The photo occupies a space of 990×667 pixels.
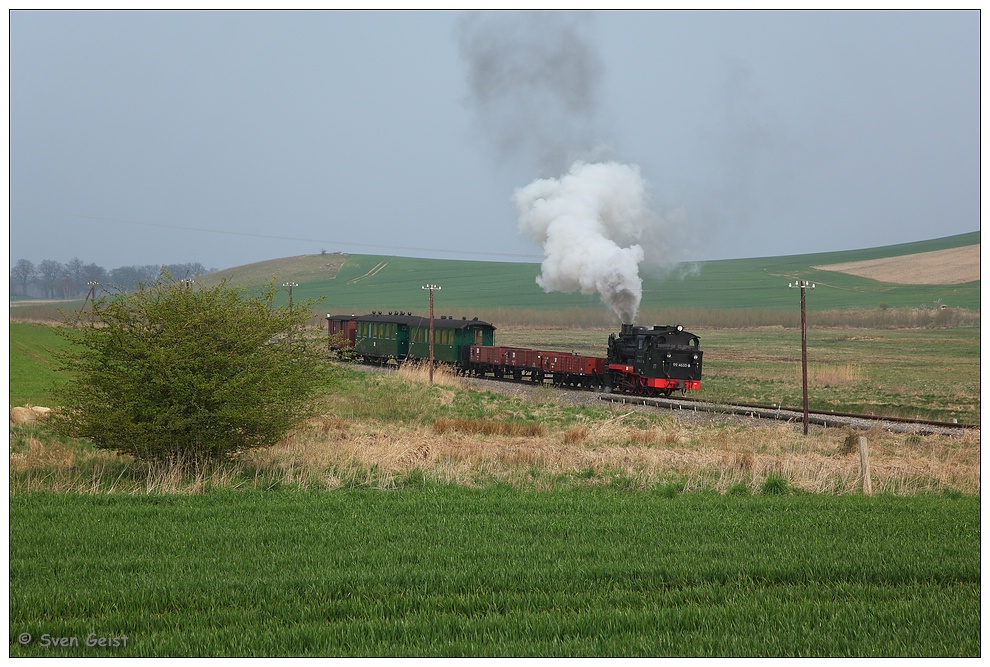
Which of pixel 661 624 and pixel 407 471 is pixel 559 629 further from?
pixel 407 471

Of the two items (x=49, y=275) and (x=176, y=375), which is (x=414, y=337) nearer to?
(x=176, y=375)

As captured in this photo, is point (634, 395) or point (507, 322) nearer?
point (634, 395)

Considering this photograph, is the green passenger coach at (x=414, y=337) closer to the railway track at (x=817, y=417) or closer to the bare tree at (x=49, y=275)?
the railway track at (x=817, y=417)

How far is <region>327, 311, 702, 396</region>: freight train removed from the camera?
29422 millimetres

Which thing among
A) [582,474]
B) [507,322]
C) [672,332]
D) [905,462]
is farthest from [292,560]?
[507,322]

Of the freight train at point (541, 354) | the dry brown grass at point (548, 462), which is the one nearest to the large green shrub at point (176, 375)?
the dry brown grass at point (548, 462)

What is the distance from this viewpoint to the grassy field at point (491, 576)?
5.77 meters

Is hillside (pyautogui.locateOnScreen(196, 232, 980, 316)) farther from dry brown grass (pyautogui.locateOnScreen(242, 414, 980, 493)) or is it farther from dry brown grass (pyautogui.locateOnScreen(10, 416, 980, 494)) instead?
dry brown grass (pyautogui.locateOnScreen(10, 416, 980, 494))

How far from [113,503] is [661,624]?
291 inches

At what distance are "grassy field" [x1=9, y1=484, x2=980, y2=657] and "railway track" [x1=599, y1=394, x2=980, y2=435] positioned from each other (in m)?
11.2

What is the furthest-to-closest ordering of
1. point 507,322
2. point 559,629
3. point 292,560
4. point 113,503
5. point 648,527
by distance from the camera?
point 507,322 → point 113,503 → point 648,527 → point 292,560 → point 559,629

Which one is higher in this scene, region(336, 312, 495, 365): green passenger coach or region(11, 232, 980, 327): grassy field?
region(11, 232, 980, 327): grassy field

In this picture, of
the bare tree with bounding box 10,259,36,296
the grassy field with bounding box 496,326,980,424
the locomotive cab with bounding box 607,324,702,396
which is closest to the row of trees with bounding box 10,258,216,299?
the bare tree with bounding box 10,259,36,296

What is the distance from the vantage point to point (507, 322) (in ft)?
258
